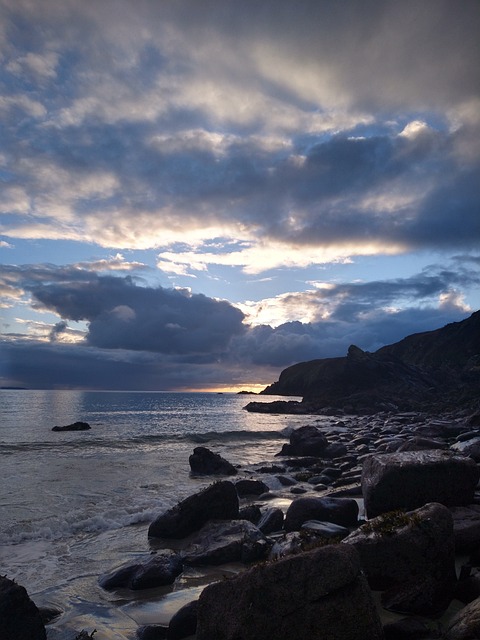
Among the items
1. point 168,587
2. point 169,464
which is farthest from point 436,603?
point 169,464

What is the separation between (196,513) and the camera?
1202cm

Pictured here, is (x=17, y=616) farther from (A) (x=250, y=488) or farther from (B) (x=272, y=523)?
(A) (x=250, y=488)

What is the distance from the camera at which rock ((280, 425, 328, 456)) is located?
95.7 feet

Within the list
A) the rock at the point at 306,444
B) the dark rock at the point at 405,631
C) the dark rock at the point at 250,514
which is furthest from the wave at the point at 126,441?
the dark rock at the point at 405,631

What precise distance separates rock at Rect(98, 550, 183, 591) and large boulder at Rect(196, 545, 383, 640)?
11.3 ft

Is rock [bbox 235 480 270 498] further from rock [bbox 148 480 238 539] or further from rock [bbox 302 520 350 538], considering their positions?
rock [bbox 302 520 350 538]

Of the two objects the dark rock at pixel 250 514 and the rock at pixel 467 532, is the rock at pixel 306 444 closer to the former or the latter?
the dark rock at pixel 250 514

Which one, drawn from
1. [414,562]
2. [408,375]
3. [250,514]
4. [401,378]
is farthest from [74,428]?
[408,375]

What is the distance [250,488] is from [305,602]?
12.8 meters

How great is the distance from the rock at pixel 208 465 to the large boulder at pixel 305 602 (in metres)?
17.4

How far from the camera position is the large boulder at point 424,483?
9.12 meters

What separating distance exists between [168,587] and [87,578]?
186cm

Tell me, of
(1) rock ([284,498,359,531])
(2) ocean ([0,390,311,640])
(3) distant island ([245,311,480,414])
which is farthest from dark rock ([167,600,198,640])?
(3) distant island ([245,311,480,414])

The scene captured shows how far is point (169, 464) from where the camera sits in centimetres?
2559
